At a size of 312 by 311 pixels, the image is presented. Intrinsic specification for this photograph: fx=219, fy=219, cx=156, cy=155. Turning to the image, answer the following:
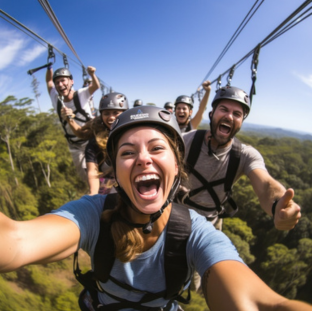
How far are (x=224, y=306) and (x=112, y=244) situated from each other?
75 cm

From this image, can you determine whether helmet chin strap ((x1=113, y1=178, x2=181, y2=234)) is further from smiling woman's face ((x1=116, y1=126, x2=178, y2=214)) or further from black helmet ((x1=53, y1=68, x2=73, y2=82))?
black helmet ((x1=53, y1=68, x2=73, y2=82))

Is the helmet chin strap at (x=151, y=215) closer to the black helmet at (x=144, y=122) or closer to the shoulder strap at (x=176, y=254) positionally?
the black helmet at (x=144, y=122)

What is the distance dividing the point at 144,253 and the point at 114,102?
105 inches

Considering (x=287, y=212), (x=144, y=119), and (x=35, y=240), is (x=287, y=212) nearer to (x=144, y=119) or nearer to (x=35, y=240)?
(x=144, y=119)

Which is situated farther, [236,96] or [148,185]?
[236,96]

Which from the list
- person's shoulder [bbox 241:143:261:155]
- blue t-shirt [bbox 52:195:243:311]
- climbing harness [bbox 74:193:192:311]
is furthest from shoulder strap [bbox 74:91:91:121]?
climbing harness [bbox 74:193:192:311]

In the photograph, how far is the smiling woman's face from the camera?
1462 millimetres

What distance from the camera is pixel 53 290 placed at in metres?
5.52

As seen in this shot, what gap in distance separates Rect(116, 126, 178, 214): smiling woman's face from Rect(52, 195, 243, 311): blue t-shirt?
258 millimetres

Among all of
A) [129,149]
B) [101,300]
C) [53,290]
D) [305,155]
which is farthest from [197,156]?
[305,155]

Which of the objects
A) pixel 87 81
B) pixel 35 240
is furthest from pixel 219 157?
pixel 87 81

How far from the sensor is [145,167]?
4.72ft

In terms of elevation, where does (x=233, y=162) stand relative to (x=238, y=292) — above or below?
above

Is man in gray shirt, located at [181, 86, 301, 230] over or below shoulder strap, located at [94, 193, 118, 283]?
over
